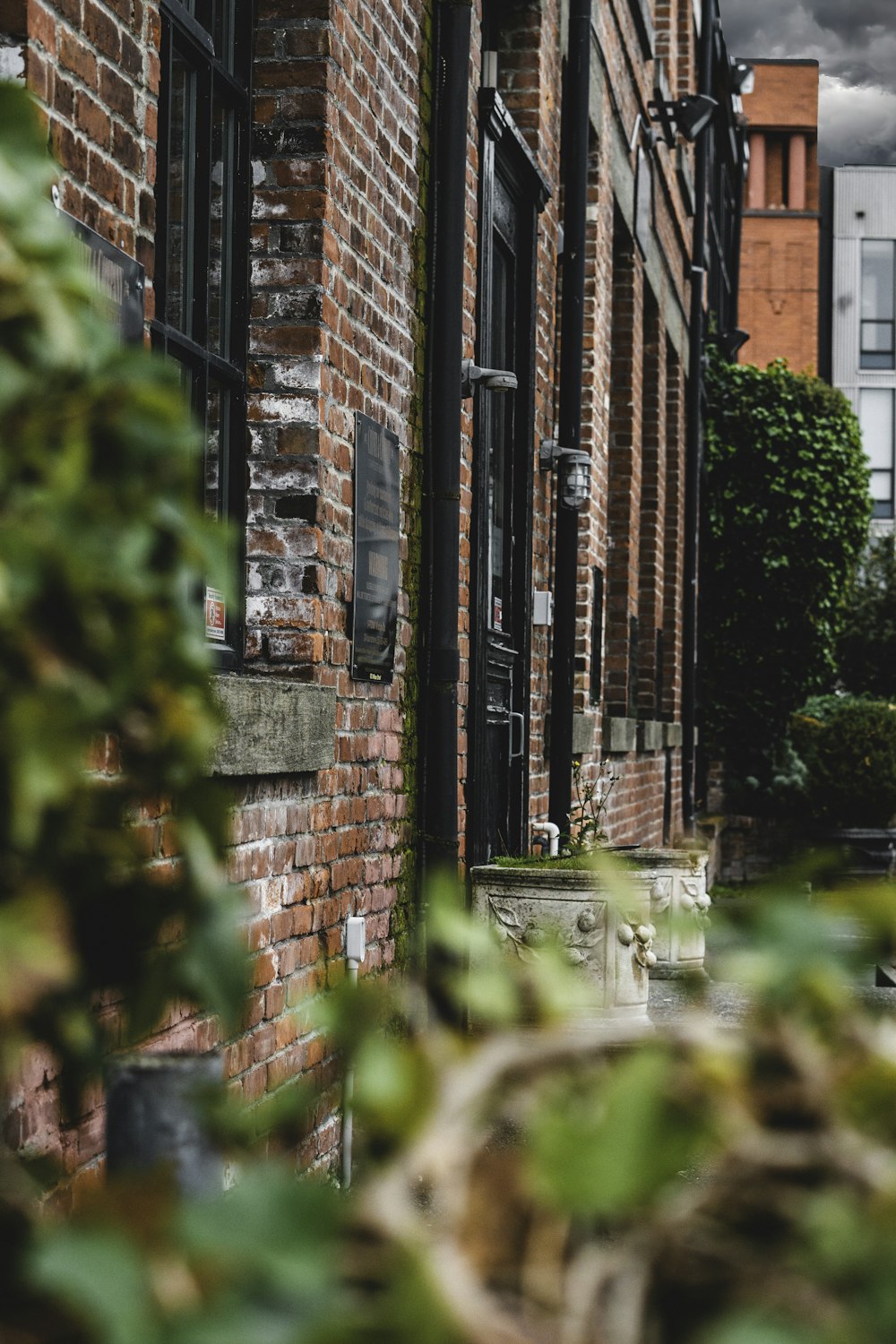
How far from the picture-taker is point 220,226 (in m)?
4.65

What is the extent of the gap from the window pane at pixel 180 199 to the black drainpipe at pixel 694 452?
39.9 feet

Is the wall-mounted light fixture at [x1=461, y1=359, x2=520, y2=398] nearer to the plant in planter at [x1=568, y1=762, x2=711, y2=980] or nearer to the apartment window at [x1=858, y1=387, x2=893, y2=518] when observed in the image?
the plant in planter at [x1=568, y1=762, x2=711, y2=980]

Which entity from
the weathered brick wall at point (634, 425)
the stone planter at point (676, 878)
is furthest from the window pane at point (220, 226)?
the weathered brick wall at point (634, 425)

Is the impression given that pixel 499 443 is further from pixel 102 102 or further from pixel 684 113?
pixel 684 113

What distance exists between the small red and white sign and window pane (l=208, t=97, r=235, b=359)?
656mm

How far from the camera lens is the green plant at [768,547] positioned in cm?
1909

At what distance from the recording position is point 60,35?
306 centimetres

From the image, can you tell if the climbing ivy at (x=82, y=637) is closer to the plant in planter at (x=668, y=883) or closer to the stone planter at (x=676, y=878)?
the plant in planter at (x=668, y=883)

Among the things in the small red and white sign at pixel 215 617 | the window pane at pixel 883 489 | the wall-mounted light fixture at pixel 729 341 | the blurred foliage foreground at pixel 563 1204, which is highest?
the window pane at pixel 883 489

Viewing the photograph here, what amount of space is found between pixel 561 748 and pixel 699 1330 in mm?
7433

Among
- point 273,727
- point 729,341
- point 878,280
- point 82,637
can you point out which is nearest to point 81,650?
point 82,637

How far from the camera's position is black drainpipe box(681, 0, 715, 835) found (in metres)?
16.4

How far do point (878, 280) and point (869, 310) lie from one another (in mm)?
990


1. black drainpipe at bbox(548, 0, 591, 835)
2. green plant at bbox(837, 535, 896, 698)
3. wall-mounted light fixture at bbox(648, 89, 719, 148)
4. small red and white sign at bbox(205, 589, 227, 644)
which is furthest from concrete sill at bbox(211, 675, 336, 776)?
green plant at bbox(837, 535, 896, 698)
